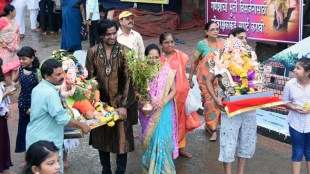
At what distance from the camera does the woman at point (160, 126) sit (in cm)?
545

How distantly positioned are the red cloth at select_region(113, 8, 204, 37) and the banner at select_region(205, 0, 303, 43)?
3.83 m

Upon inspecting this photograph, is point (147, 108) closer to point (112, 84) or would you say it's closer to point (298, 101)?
point (112, 84)

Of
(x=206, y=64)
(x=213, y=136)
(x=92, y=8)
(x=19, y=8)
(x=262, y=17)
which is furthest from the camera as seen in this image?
(x=19, y=8)

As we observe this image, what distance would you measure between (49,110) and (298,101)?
235 cm

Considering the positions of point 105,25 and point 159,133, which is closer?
point 105,25

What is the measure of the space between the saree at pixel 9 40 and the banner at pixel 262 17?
10.5 feet

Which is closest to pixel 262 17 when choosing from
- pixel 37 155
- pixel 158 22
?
pixel 158 22

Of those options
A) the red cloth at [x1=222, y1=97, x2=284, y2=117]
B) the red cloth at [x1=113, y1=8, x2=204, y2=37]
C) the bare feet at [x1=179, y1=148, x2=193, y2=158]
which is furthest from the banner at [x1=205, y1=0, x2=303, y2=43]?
the red cloth at [x1=113, y1=8, x2=204, y2=37]

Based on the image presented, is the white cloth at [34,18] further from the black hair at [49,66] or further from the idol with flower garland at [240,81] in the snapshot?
the black hair at [49,66]

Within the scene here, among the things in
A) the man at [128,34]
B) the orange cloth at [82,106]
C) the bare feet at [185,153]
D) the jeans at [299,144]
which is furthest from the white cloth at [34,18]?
the jeans at [299,144]

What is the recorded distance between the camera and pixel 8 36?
29.4 feet

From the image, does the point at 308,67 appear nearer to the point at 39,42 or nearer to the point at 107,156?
the point at 107,156

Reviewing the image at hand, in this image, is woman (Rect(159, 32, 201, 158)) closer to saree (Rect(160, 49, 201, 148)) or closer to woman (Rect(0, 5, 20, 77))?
saree (Rect(160, 49, 201, 148))

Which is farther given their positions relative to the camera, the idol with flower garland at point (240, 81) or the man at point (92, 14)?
the man at point (92, 14)
